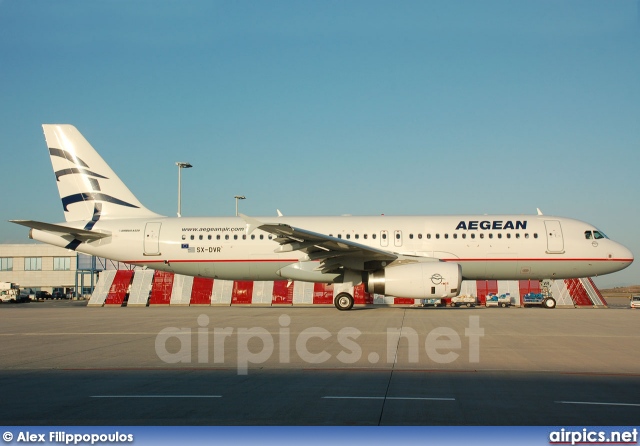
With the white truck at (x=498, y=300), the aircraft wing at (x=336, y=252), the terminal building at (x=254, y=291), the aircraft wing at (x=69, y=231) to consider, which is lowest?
the white truck at (x=498, y=300)

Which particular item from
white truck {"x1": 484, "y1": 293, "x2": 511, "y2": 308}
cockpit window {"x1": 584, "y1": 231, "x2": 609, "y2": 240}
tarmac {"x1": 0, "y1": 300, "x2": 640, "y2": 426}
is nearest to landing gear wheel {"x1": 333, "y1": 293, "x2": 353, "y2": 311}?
tarmac {"x1": 0, "y1": 300, "x2": 640, "y2": 426}

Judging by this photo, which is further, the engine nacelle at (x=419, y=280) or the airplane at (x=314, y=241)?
the airplane at (x=314, y=241)

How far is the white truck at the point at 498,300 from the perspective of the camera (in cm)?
3475

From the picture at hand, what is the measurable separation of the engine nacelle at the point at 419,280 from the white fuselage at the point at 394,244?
3424mm

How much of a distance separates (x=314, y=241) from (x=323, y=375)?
13.7m

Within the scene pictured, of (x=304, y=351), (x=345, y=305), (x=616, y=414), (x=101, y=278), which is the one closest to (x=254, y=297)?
(x=101, y=278)

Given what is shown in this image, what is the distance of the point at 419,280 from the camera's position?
2188 cm

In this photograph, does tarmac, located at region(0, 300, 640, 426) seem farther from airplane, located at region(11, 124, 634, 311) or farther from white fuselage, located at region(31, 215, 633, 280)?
white fuselage, located at region(31, 215, 633, 280)

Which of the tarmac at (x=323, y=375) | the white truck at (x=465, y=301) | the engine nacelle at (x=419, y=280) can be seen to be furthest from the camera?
the white truck at (x=465, y=301)

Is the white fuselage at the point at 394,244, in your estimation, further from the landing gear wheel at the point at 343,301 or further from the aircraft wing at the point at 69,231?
the landing gear wheel at the point at 343,301

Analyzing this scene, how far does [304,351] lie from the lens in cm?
1177

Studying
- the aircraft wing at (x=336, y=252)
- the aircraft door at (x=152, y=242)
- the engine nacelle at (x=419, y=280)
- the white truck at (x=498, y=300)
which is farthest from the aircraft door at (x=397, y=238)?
the white truck at (x=498, y=300)

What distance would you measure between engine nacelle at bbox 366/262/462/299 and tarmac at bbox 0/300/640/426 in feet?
16.0

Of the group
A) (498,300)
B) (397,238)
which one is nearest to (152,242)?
(397,238)
